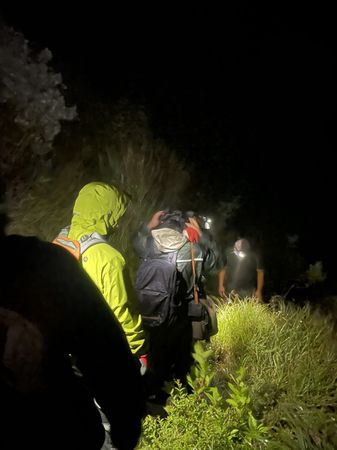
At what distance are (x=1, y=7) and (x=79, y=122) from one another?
254 centimetres

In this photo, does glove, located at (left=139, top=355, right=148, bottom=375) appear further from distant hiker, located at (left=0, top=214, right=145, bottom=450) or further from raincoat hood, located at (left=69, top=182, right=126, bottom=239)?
distant hiker, located at (left=0, top=214, right=145, bottom=450)

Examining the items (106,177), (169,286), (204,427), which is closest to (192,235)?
(169,286)

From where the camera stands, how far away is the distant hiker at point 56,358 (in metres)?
1.04

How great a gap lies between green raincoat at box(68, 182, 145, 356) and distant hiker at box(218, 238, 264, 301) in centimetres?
295

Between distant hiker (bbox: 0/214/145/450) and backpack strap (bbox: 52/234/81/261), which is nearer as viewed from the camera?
distant hiker (bbox: 0/214/145/450)

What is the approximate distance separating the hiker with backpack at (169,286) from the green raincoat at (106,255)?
1.73 ft

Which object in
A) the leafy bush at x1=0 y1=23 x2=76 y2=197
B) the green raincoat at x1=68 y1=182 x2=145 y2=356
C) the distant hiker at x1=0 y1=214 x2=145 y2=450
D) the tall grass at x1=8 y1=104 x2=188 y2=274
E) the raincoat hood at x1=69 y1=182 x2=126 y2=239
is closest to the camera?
the distant hiker at x1=0 y1=214 x2=145 y2=450

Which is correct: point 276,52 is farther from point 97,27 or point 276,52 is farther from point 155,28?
point 97,27

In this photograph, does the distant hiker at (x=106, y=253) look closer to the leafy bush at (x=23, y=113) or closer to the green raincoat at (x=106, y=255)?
the green raincoat at (x=106, y=255)

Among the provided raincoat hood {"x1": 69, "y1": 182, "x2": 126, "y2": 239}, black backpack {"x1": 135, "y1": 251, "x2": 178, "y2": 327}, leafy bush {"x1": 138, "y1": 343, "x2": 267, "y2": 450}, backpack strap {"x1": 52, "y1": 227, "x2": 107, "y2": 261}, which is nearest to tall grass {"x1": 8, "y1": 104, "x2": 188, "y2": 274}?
black backpack {"x1": 135, "y1": 251, "x2": 178, "y2": 327}

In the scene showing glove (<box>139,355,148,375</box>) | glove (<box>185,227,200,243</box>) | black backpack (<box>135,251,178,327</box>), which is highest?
glove (<box>185,227,200,243</box>)

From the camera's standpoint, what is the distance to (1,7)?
669 cm

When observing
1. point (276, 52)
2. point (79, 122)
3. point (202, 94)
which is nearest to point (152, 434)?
point (79, 122)

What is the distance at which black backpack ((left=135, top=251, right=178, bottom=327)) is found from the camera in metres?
2.73
